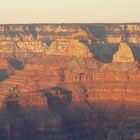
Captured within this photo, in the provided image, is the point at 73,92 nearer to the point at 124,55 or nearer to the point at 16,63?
the point at 124,55

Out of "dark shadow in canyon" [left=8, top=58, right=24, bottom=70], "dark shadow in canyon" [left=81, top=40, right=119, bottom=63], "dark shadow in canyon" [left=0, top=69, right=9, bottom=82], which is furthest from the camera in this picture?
"dark shadow in canyon" [left=8, top=58, right=24, bottom=70]

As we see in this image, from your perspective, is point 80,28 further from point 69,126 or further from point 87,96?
point 69,126

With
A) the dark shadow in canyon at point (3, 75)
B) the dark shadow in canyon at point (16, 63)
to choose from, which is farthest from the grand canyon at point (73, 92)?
the dark shadow in canyon at point (16, 63)

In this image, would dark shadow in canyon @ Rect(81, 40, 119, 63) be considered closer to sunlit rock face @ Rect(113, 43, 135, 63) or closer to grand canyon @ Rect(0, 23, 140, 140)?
grand canyon @ Rect(0, 23, 140, 140)

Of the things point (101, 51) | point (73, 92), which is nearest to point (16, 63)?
point (101, 51)

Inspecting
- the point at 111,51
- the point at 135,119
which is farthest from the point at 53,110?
the point at 111,51

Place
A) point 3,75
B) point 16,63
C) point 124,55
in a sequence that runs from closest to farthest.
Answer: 1. point 124,55
2. point 3,75
3. point 16,63

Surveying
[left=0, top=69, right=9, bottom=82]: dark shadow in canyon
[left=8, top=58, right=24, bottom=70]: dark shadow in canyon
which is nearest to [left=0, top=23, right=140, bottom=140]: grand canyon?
[left=0, top=69, right=9, bottom=82]: dark shadow in canyon

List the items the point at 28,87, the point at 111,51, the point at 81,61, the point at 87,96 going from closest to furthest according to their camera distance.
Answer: the point at 87,96
the point at 28,87
the point at 81,61
the point at 111,51
